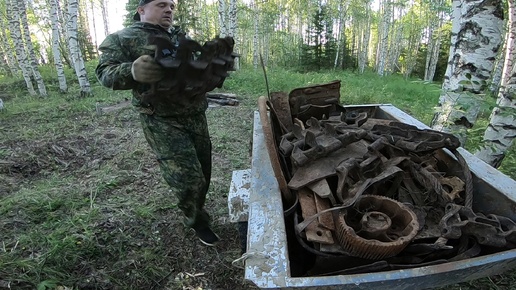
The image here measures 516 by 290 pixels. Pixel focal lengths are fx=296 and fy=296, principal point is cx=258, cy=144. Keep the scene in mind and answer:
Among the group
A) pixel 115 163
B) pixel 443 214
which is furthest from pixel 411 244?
pixel 115 163

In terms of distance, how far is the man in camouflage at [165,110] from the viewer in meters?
2.01

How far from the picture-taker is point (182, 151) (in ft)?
7.49

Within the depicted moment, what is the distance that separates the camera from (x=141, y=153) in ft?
15.0

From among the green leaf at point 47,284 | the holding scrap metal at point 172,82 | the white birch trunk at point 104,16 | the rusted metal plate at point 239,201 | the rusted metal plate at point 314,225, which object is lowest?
the green leaf at point 47,284

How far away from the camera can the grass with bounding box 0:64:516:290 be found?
228 cm

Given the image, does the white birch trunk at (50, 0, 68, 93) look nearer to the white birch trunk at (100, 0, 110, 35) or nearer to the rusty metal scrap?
the rusty metal scrap

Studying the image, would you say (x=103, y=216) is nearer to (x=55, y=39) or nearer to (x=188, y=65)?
(x=188, y=65)

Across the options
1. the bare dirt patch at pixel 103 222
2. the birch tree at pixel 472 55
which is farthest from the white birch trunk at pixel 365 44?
the birch tree at pixel 472 55

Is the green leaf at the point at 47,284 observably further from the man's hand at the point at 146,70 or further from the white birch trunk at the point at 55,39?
the white birch trunk at the point at 55,39

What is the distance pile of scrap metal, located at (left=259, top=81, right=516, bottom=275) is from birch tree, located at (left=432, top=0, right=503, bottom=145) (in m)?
1.02

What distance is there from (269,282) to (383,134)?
1.43 meters

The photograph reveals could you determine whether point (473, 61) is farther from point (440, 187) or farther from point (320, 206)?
point (320, 206)

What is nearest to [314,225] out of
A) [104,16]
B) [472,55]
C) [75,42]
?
[472,55]

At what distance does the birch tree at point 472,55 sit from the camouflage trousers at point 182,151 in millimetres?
2214
